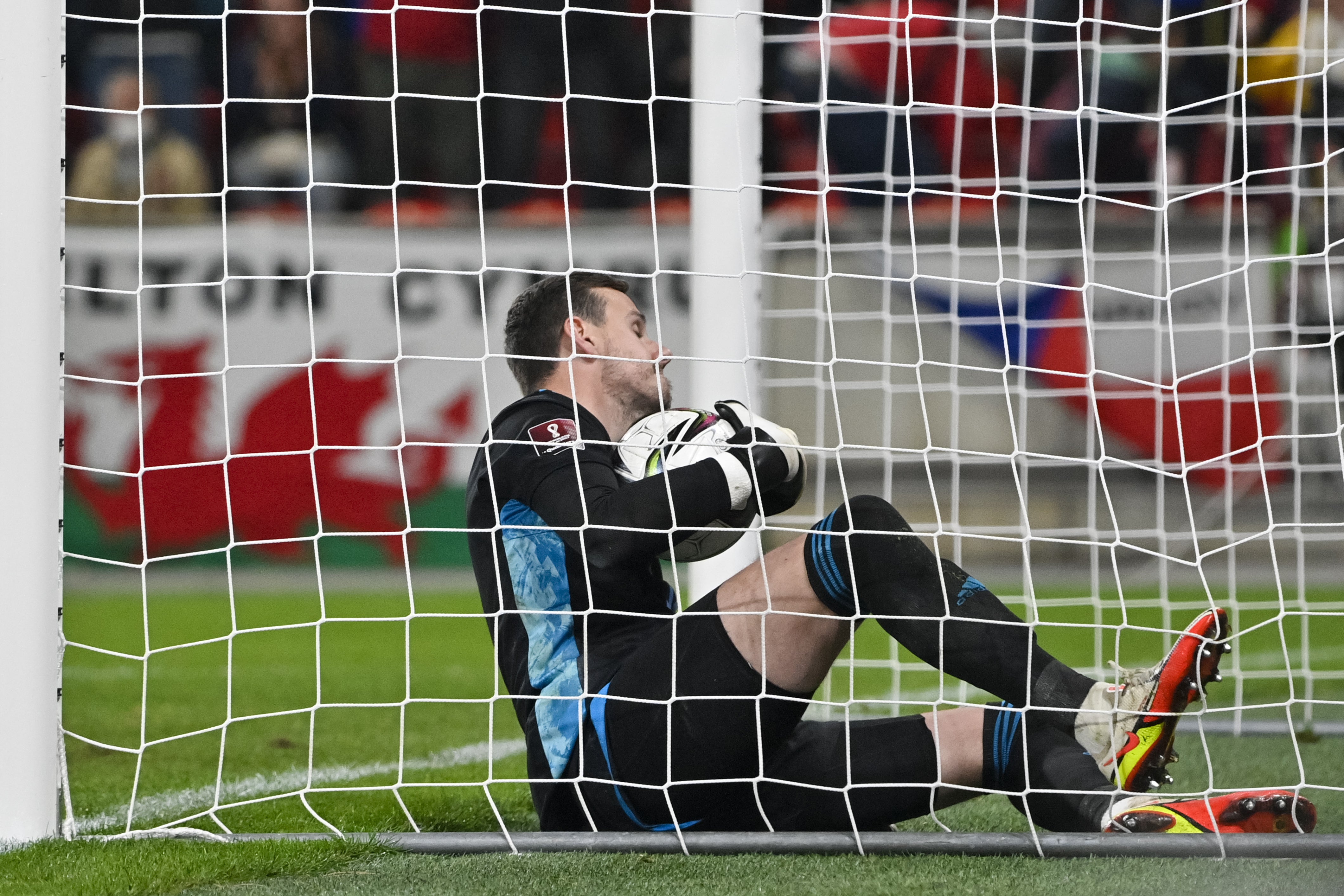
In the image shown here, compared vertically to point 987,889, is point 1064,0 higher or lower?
higher

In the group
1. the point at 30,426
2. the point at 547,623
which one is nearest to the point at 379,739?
the point at 547,623

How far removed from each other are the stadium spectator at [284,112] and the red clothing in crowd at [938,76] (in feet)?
10.5

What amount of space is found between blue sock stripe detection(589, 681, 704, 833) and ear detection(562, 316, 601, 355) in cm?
71

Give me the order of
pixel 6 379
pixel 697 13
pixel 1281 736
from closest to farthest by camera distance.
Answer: pixel 6 379 < pixel 697 13 < pixel 1281 736

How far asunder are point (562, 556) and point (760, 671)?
1.37 ft

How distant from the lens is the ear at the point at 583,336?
2939 mm

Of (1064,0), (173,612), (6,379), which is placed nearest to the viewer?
(6,379)

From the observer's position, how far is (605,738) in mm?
2562

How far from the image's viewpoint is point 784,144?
8047 millimetres

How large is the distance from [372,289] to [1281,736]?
5492 millimetres

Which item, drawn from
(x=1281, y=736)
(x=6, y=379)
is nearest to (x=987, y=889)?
(x=6, y=379)

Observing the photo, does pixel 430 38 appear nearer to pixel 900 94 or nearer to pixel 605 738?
pixel 900 94

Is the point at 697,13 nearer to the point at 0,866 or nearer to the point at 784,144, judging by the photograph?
the point at 0,866

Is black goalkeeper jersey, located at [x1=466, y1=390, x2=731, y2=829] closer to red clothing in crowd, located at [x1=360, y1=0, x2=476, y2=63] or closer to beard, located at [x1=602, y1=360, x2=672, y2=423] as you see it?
beard, located at [x1=602, y1=360, x2=672, y2=423]
